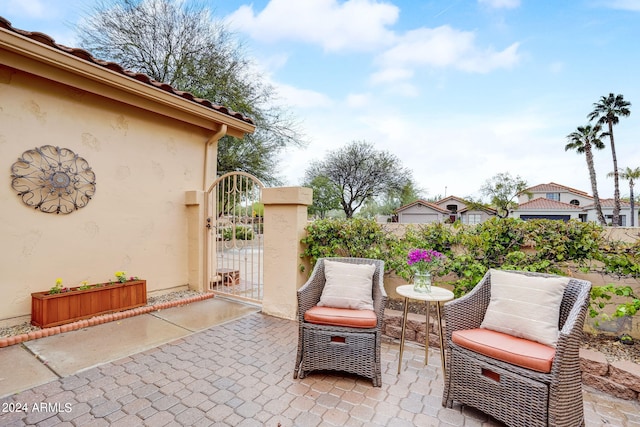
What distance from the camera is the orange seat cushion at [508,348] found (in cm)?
176

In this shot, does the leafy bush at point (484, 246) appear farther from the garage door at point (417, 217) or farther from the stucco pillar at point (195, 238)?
the garage door at point (417, 217)

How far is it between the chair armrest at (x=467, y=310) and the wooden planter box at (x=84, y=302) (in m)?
4.08

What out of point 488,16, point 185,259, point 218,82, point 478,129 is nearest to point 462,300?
point 185,259

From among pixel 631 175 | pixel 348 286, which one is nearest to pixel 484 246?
pixel 348 286

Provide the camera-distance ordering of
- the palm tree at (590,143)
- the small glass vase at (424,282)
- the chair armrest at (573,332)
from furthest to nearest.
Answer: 1. the palm tree at (590,143)
2. the small glass vase at (424,282)
3. the chair armrest at (573,332)

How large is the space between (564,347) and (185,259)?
17.0 feet

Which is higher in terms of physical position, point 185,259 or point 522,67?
point 522,67

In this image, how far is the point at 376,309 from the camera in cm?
265

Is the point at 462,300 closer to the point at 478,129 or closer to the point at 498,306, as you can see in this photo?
the point at 498,306

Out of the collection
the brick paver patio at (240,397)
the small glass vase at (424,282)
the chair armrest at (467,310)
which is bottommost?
the brick paver patio at (240,397)

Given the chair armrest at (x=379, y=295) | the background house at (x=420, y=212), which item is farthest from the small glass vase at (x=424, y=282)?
the background house at (x=420, y=212)

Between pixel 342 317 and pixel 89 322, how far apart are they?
3.22 meters

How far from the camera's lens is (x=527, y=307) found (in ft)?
6.88

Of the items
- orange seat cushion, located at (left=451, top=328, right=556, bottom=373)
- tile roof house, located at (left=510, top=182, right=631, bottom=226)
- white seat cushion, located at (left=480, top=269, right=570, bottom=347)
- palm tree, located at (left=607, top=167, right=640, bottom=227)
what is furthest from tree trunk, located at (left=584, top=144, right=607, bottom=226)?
orange seat cushion, located at (left=451, top=328, right=556, bottom=373)
